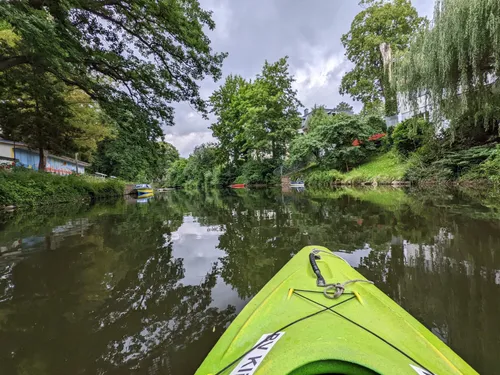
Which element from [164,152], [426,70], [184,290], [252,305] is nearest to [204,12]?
[164,152]

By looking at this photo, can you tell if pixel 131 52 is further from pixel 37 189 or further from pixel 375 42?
pixel 375 42

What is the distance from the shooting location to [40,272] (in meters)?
3.39

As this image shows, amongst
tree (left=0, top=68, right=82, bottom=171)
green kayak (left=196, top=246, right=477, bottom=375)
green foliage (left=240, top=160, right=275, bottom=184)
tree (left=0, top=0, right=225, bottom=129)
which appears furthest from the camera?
green foliage (left=240, top=160, right=275, bottom=184)

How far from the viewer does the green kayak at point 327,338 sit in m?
0.95

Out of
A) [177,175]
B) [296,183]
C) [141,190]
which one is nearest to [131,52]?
[141,190]

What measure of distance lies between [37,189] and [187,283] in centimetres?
1229

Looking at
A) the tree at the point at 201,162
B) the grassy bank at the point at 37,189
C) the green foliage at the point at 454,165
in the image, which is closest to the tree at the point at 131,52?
the grassy bank at the point at 37,189

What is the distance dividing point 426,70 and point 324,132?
11999mm

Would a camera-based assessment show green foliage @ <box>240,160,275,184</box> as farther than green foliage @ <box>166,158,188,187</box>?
No

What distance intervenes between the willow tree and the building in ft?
62.5

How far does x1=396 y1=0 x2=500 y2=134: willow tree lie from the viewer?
7816 millimetres

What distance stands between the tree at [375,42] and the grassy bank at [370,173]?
4.62 meters

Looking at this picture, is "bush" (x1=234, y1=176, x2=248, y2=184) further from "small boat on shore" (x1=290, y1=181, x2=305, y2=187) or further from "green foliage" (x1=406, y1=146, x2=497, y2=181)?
"green foliage" (x1=406, y1=146, x2=497, y2=181)

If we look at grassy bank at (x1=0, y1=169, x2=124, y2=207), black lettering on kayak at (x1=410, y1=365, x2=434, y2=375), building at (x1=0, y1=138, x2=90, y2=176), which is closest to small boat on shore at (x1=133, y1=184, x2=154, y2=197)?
building at (x1=0, y1=138, x2=90, y2=176)
